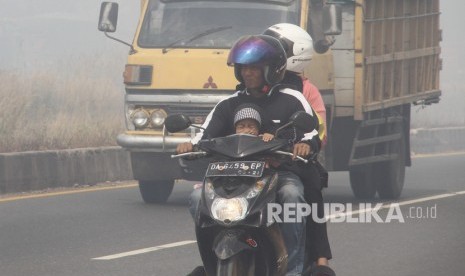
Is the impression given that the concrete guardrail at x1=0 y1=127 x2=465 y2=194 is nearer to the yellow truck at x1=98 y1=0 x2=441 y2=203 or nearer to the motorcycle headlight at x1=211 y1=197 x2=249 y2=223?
the yellow truck at x1=98 y1=0 x2=441 y2=203

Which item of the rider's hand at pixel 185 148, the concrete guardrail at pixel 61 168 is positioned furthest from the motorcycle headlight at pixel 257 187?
the concrete guardrail at pixel 61 168

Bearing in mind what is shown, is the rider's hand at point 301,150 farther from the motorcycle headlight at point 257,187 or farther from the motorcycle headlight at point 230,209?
the motorcycle headlight at point 230,209

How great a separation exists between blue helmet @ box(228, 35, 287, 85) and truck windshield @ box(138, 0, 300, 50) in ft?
23.7

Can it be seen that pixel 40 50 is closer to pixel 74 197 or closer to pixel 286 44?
pixel 74 197

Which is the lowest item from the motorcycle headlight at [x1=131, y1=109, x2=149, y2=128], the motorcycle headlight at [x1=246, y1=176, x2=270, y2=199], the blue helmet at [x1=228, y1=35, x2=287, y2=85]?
the motorcycle headlight at [x1=131, y1=109, x2=149, y2=128]

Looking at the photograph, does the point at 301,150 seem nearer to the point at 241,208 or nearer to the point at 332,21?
the point at 241,208

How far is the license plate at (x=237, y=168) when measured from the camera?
7.32 m

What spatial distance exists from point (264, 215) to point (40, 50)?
165 feet

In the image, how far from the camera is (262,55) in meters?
7.86

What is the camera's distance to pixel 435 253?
12.0 metres

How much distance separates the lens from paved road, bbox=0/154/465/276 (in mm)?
11023

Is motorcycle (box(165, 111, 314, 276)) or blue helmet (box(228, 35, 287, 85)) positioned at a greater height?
blue helmet (box(228, 35, 287, 85))

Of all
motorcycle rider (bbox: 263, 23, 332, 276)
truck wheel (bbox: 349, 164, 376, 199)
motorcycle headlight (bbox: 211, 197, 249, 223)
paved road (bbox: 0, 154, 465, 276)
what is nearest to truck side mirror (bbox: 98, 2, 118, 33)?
paved road (bbox: 0, 154, 465, 276)

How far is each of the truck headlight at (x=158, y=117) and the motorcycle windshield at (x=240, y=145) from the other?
7.62 metres
